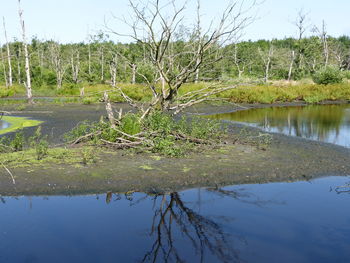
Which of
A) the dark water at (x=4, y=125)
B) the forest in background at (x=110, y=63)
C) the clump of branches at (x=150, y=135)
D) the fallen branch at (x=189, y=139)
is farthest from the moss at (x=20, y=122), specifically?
the forest in background at (x=110, y=63)

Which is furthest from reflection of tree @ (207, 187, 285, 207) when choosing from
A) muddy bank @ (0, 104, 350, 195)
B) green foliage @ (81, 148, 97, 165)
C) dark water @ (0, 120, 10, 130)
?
dark water @ (0, 120, 10, 130)

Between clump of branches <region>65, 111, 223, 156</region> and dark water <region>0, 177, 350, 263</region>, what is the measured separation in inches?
115

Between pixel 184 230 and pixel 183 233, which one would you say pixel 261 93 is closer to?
pixel 184 230

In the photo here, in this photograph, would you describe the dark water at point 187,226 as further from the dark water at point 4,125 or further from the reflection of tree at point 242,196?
the dark water at point 4,125

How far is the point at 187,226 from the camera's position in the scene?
6.54 metres

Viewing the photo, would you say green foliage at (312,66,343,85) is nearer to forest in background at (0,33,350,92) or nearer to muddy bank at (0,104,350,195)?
forest in background at (0,33,350,92)

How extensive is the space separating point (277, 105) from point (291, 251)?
25.3 metres

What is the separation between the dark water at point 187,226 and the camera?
17.9 feet

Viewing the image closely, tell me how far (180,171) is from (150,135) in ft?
8.69

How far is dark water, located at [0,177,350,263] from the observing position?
17.9ft

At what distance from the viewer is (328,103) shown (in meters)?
30.9

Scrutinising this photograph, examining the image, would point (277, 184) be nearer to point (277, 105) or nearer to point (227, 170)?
point (227, 170)

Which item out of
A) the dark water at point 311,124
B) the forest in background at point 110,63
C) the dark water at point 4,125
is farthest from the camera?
the forest in background at point 110,63

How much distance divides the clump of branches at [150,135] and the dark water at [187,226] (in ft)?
9.55
